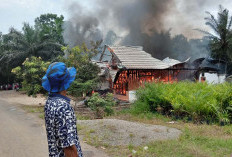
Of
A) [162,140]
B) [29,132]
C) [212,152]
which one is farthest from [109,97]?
[212,152]

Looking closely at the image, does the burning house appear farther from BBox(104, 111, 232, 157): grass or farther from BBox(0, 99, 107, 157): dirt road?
BBox(104, 111, 232, 157): grass

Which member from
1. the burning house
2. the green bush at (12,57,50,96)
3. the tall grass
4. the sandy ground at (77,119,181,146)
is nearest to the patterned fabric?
the sandy ground at (77,119,181,146)

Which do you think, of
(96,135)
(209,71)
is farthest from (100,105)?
(209,71)

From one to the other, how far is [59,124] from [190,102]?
21.7ft

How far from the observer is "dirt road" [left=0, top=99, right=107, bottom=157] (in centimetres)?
485

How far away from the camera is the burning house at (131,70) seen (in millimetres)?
14985

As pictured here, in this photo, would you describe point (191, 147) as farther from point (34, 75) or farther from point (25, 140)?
point (34, 75)

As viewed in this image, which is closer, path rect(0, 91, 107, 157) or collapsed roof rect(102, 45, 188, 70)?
path rect(0, 91, 107, 157)

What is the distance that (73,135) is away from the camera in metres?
1.82

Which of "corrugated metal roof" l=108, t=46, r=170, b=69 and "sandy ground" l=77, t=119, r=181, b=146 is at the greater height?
"corrugated metal roof" l=108, t=46, r=170, b=69

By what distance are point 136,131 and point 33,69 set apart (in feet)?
26.3

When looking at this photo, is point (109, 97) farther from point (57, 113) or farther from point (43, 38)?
point (43, 38)

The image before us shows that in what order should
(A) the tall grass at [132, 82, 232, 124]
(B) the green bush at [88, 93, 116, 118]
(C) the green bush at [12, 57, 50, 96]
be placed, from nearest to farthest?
(A) the tall grass at [132, 82, 232, 124] < (B) the green bush at [88, 93, 116, 118] < (C) the green bush at [12, 57, 50, 96]

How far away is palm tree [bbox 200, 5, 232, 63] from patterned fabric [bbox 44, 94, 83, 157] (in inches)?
924
